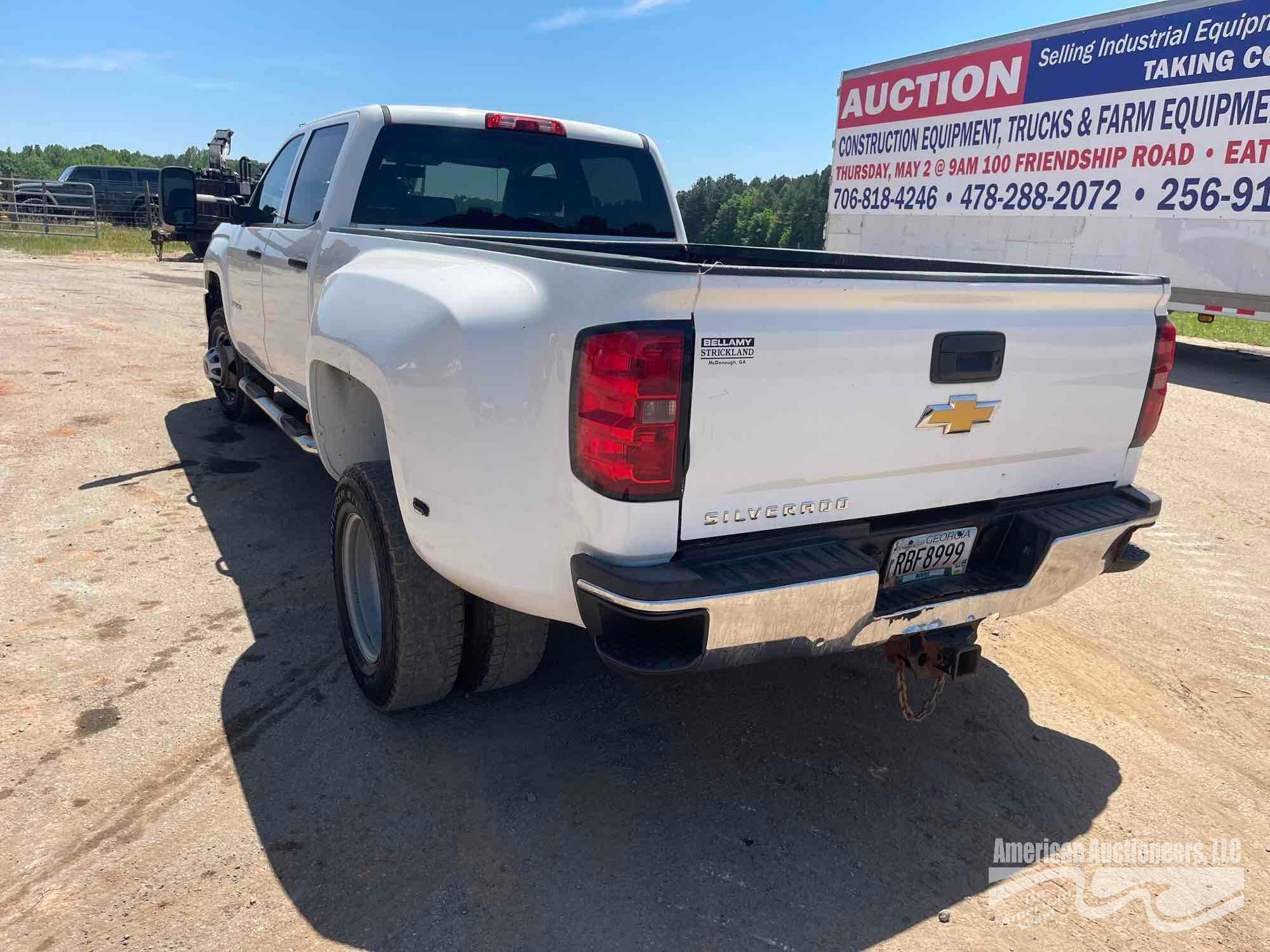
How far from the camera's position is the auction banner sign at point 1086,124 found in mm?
10844

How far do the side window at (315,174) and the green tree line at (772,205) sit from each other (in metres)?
35.3

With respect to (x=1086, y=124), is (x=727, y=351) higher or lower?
lower

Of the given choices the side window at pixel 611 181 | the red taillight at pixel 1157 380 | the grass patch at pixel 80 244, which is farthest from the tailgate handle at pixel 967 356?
the grass patch at pixel 80 244

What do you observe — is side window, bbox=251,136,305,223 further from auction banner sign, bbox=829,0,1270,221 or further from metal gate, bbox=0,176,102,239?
metal gate, bbox=0,176,102,239

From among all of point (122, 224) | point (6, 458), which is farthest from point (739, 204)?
point (6, 458)

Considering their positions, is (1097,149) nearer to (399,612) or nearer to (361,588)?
(361,588)

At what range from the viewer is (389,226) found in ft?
14.2

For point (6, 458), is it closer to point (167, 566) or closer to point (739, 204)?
point (167, 566)

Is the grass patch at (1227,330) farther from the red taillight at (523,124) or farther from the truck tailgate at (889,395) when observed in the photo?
the truck tailgate at (889,395)

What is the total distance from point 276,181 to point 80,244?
23.1 meters

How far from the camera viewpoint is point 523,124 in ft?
15.2

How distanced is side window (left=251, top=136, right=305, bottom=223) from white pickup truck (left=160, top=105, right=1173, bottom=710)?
1.93 m

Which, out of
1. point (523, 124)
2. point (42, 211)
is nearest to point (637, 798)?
point (523, 124)
